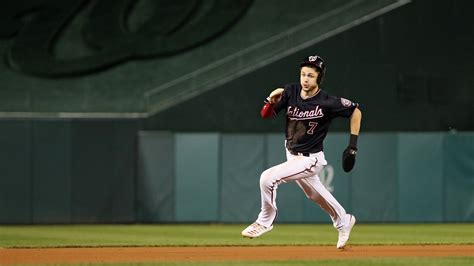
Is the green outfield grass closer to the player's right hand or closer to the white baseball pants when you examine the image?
the white baseball pants

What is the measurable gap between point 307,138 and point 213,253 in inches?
62.7

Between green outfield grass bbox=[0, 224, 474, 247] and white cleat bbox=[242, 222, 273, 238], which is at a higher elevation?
white cleat bbox=[242, 222, 273, 238]

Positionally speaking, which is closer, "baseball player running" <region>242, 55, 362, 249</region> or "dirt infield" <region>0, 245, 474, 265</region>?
"dirt infield" <region>0, 245, 474, 265</region>

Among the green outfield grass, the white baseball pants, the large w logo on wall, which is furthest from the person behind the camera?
the large w logo on wall

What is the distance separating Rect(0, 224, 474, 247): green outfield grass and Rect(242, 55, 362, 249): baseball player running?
2498 mm

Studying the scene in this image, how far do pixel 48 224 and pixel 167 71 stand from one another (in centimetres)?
595

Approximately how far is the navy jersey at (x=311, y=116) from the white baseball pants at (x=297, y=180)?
0.39ft

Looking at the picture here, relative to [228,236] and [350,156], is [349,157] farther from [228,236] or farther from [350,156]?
[228,236]

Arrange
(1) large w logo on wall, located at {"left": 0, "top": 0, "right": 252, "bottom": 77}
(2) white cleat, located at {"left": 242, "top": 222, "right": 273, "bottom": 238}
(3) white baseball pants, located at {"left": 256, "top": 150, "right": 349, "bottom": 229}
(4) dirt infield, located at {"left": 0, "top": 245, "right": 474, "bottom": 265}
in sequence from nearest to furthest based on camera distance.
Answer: (4) dirt infield, located at {"left": 0, "top": 245, "right": 474, "bottom": 265} < (3) white baseball pants, located at {"left": 256, "top": 150, "right": 349, "bottom": 229} < (2) white cleat, located at {"left": 242, "top": 222, "right": 273, "bottom": 238} < (1) large w logo on wall, located at {"left": 0, "top": 0, "right": 252, "bottom": 77}

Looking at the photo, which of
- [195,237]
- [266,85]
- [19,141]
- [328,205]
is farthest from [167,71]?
[328,205]

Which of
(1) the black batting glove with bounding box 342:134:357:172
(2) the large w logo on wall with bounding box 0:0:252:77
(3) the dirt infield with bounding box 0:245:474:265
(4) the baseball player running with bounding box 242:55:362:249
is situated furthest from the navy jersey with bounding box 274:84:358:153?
(2) the large w logo on wall with bounding box 0:0:252:77

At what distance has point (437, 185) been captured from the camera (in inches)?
785

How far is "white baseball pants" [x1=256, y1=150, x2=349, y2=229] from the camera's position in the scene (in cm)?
978

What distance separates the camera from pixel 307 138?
32.6 ft
